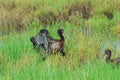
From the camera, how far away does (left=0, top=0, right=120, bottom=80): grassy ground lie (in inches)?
231

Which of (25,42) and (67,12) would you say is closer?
(25,42)

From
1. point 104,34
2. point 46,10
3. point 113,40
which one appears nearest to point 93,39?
point 113,40

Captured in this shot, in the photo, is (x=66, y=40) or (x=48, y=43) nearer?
(x=48, y=43)

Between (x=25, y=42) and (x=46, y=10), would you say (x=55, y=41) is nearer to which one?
(x=25, y=42)

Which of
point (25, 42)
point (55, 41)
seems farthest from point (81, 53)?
point (25, 42)

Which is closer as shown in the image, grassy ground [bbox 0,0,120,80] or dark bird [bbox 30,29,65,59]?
grassy ground [bbox 0,0,120,80]

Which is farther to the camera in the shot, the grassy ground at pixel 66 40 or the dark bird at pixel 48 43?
the dark bird at pixel 48 43

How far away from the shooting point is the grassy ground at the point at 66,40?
5.86 m

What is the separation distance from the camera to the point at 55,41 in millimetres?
7875

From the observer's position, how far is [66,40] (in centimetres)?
871

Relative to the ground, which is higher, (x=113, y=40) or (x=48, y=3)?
(x=48, y=3)

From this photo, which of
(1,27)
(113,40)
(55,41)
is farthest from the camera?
(1,27)

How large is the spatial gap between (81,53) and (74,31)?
8.36 ft

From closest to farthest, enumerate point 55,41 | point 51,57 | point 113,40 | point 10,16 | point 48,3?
1. point 51,57
2. point 55,41
3. point 113,40
4. point 10,16
5. point 48,3
